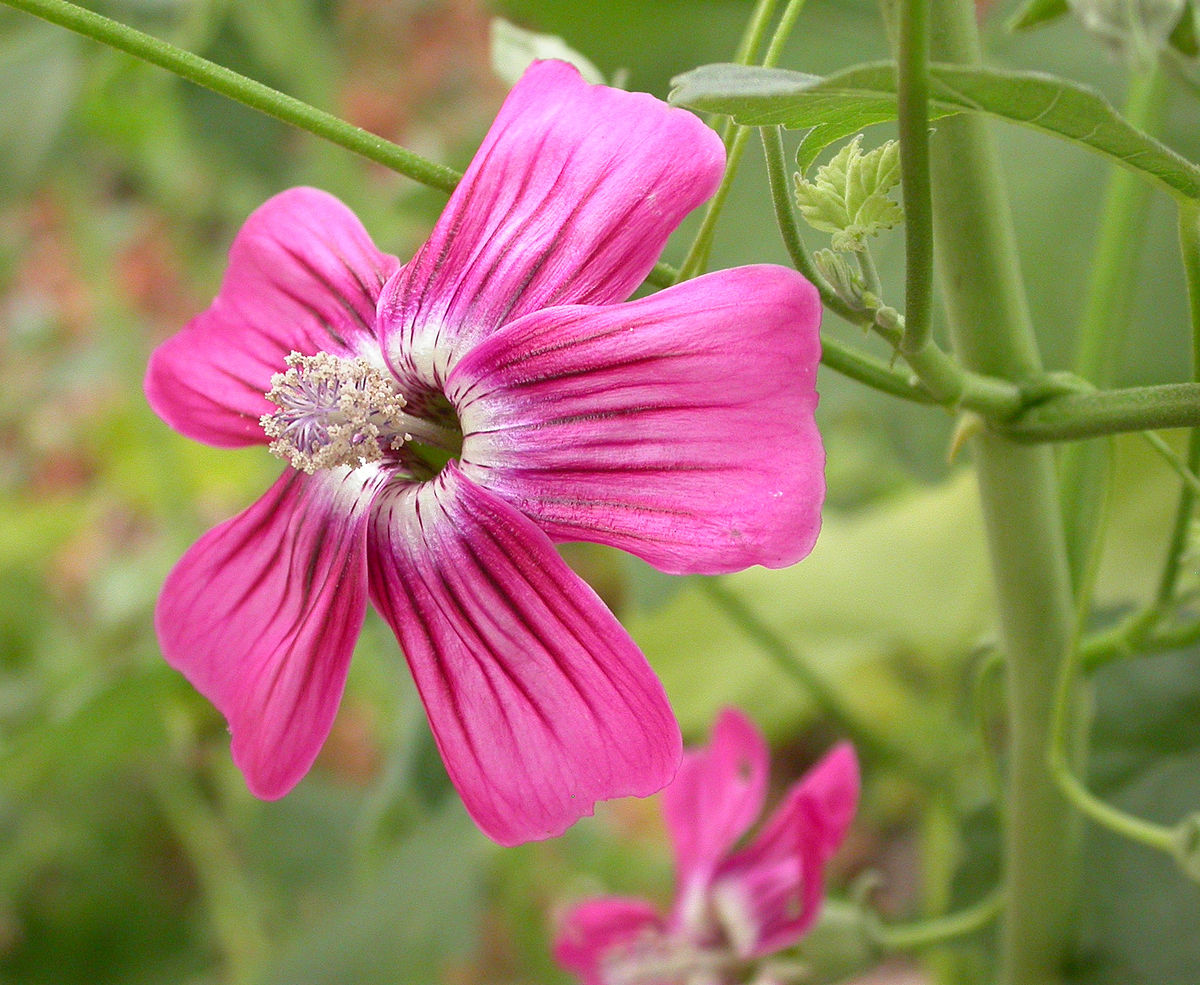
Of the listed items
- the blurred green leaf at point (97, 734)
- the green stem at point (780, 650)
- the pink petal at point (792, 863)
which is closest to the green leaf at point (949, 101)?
the pink petal at point (792, 863)

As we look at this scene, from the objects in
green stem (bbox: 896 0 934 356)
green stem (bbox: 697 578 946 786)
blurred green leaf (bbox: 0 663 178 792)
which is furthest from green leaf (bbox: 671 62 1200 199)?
blurred green leaf (bbox: 0 663 178 792)

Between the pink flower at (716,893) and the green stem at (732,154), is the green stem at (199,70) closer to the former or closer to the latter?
the green stem at (732,154)

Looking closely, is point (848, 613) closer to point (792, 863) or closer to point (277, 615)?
point (792, 863)

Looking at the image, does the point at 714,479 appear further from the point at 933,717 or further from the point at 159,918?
the point at 159,918

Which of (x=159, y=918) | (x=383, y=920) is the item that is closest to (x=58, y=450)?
(x=159, y=918)

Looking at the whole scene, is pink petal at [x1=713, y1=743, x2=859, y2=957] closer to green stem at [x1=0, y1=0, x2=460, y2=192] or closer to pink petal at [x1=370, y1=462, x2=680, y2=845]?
pink petal at [x1=370, y1=462, x2=680, y2=845]

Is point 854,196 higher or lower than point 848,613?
higher

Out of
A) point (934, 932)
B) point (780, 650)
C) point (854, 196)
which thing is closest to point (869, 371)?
point (854, 196)
